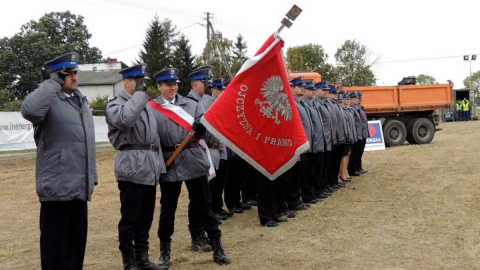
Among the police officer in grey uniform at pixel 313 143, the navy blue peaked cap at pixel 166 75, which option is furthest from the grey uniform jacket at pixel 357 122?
the navy blue peaked cap at pixel 166 75

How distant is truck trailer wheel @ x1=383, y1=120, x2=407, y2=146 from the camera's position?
21.2 m

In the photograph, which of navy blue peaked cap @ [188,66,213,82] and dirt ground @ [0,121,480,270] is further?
navy blue peaked cap @ [188,66,213,82]

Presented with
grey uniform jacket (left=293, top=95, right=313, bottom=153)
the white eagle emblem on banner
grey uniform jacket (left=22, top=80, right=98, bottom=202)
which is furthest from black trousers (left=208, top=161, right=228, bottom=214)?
grey uniform jacket (left=22, top=80, right=98, bottom=202)

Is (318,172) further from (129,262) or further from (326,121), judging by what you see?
(129,262)

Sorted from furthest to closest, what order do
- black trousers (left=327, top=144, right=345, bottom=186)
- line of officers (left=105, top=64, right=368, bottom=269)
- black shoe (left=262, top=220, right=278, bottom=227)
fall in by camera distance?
black trousers (left=327, top=144, right=345, bottom=186), black shoe (left=262, top=220, right=278, bottom=227), line of officers (left=105, top=64, right=368, bottom=269)

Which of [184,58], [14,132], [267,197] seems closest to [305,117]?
[267,197]

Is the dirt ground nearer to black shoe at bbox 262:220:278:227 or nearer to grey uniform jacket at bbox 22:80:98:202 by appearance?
black shoe at bbox 262:220:278:227

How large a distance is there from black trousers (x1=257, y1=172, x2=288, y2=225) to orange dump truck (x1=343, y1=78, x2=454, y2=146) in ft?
46.1

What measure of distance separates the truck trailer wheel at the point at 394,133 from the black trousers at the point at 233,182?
13.3 meters

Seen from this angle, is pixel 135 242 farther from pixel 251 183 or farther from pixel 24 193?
pixel 24 193

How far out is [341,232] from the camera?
7023 mm

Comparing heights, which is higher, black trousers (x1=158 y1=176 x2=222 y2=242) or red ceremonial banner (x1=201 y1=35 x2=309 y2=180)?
red ceremonial banner (x1=201 y1=35 x2=309 y2=180)

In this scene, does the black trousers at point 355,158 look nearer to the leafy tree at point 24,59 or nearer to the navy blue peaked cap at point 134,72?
the navy blue peaked cap at point 134,72

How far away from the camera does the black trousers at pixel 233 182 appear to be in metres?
8.94
